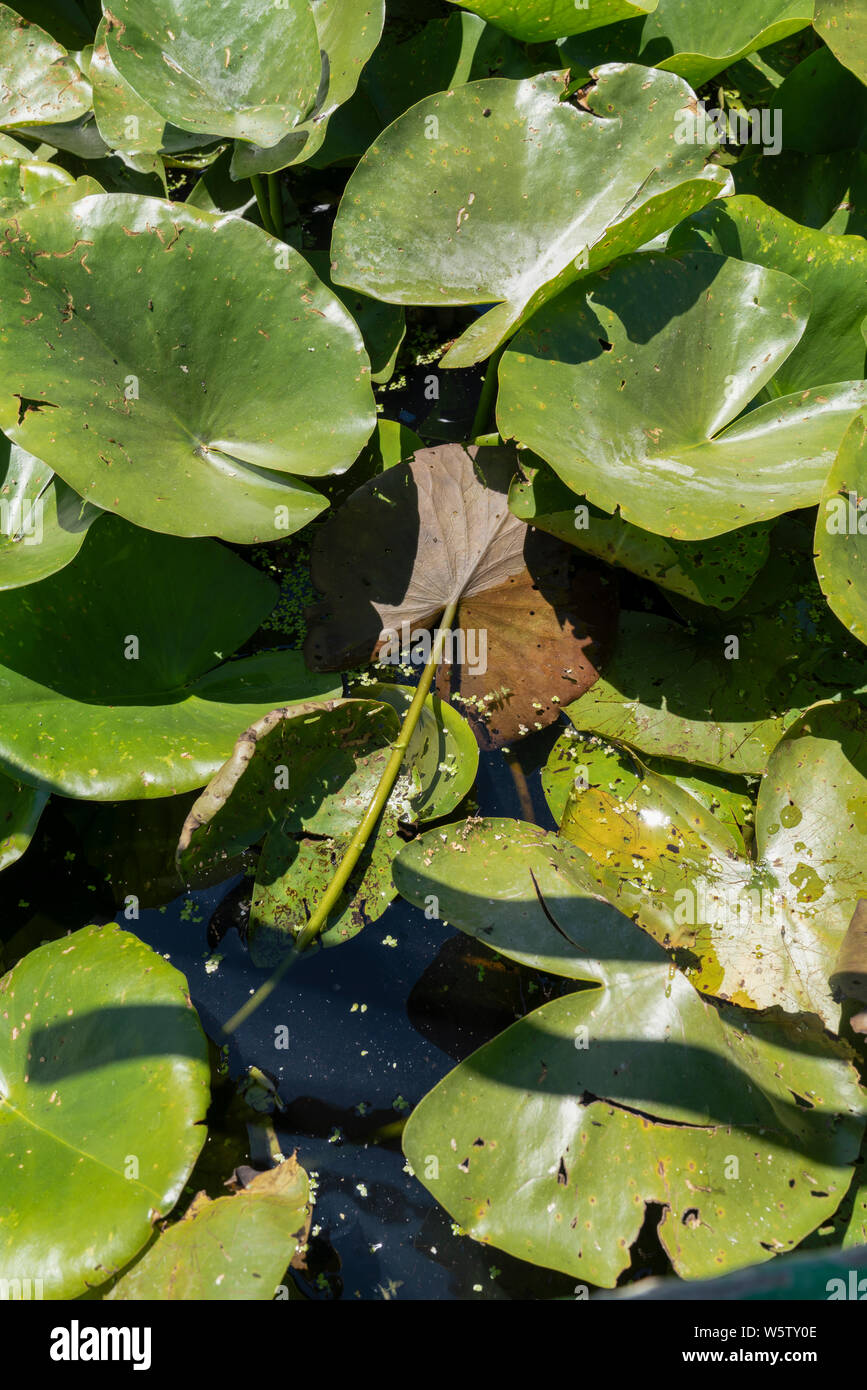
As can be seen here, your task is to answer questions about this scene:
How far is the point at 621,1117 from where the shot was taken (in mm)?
1532

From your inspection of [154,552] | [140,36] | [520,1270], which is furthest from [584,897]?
[140,36]

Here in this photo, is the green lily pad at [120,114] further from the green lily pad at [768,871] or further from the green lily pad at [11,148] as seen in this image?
the green lily pad at [768,871]

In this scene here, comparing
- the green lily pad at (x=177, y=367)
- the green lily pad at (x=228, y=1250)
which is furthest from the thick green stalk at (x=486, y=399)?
the green lily pad at (x=228, y=1250)

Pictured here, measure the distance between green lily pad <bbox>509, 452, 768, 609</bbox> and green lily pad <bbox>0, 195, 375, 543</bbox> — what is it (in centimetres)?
41

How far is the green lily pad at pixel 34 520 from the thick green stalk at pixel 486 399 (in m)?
0.96

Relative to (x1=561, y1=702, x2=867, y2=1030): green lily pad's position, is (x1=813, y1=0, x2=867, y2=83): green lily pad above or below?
above

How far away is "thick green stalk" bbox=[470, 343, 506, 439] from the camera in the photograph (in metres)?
2.20

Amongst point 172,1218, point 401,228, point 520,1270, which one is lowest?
point 520,1270

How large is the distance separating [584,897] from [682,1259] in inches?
23.4

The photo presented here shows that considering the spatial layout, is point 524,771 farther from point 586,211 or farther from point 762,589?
point 586,211

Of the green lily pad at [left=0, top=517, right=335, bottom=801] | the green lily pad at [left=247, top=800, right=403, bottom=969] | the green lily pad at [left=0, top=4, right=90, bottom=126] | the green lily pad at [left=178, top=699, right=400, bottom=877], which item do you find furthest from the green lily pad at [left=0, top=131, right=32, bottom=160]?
the green lily pad at [left=247, top=800, right=403, bottom=969]

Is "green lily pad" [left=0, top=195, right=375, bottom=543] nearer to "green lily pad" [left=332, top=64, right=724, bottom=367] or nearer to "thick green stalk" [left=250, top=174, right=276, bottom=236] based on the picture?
"green lily pad" [left=332, top=64, right=724, bottom=367]

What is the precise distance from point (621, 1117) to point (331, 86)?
2247mm

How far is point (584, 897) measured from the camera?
5.39ft
